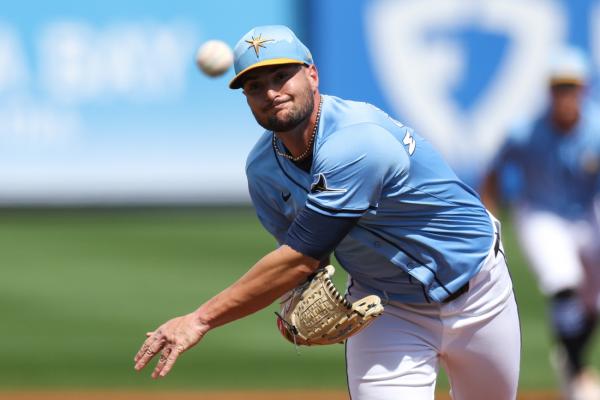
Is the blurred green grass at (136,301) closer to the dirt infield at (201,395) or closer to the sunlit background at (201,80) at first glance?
the dirt infield at (201,395)

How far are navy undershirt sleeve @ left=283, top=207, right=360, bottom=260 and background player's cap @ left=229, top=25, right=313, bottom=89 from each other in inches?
20.5

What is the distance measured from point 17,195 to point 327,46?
4.00 metres

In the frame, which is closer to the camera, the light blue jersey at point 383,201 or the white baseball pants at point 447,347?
the light blue jersey at point 383,201

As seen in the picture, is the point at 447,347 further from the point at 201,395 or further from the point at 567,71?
the point at 567,71

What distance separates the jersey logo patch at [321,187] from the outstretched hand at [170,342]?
2.02 feet

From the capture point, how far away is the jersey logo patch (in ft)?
14.1

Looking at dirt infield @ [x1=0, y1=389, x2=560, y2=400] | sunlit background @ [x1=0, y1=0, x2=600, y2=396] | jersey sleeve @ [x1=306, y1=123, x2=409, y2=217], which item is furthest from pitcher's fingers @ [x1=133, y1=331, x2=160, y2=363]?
sunlit background @ [x1=0, y1=0, x2=600, y2=396]

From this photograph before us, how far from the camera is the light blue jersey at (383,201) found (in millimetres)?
4328

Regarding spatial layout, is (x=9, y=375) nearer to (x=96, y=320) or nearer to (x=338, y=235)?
(x=96, y=320)

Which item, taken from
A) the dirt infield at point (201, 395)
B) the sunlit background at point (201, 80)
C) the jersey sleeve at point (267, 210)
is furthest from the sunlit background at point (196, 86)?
the jersey sleeve at point (267, 210)

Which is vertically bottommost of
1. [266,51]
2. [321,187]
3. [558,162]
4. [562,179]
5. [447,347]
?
[562,179]

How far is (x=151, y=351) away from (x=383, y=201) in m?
0.99

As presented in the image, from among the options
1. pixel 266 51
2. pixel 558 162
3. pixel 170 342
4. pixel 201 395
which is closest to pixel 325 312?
pixel 170 342

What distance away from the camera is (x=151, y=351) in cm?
438
